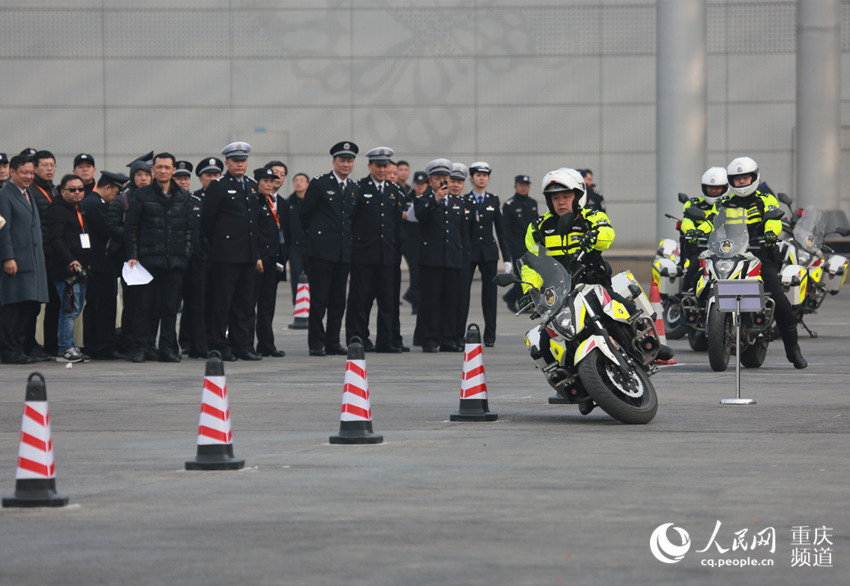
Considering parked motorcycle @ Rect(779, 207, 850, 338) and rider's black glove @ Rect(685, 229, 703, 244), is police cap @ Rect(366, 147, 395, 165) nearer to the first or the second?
rider's black glove @ Rect(685, 229, 703, 244)

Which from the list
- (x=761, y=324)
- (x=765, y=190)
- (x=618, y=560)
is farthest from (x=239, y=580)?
(x=765, y=190)

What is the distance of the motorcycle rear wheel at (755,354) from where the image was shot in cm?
1691

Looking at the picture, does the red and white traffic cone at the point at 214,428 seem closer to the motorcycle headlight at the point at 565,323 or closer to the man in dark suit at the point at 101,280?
the motorcycle headlight at the point at 565,323

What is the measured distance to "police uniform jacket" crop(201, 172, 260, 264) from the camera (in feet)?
59.4

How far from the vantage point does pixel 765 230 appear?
16812 mm

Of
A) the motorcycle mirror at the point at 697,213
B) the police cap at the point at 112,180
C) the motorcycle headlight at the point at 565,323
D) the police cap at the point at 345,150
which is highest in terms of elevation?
the police cap at the point at 345,150

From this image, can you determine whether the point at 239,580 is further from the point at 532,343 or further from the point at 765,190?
the point at 765,190

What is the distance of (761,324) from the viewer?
16531 mm

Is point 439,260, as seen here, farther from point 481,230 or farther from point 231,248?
point 231,248

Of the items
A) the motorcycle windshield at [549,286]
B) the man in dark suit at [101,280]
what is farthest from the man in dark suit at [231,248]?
the motorcycle windshield at [549,286]

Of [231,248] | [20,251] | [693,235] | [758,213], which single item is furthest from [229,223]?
[758,213]

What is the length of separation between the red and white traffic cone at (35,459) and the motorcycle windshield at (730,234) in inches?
372

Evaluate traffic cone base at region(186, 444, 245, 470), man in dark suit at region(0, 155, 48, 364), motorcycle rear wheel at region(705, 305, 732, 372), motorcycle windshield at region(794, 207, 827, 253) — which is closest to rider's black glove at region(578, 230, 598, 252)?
traffic cone base at region(186, 444, 245, 470)

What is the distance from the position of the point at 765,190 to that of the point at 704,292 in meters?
1.52
